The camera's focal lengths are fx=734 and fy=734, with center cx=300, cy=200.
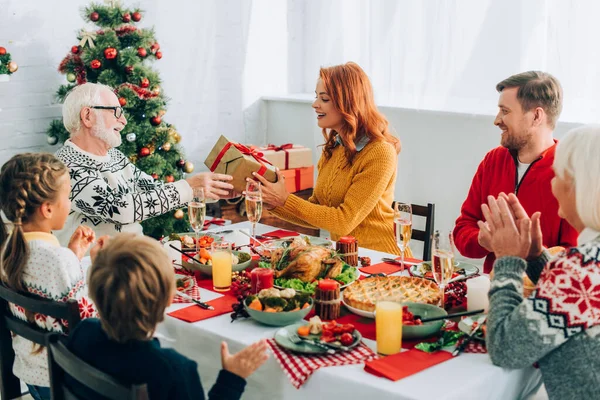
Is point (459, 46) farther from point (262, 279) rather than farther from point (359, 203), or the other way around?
point (262, 279)

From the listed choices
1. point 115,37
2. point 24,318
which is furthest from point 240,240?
point 115,37

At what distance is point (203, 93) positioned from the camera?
5.37 meters

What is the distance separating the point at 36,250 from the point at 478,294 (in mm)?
1186

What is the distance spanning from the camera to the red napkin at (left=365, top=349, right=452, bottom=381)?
1612mm

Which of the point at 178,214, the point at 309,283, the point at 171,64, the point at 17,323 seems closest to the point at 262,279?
the point at 309,283

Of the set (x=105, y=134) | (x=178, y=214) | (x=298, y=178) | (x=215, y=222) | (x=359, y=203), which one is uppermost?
(x=105, y=134)

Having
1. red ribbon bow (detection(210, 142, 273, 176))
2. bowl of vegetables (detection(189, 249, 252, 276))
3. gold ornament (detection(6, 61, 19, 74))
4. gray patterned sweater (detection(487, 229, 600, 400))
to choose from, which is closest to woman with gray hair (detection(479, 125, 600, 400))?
gray patterned sweater (detection(487, 229, 600, 400))

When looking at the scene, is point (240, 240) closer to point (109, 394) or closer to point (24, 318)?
point (24, 318)

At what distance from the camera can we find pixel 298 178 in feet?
16.5

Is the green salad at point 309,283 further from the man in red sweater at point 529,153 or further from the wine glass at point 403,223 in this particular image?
the man in red sweater at point 529,153

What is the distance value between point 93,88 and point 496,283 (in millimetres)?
1968

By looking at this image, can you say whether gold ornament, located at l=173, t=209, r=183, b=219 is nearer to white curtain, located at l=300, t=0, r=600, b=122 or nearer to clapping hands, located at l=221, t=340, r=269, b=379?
white curtain, located at l=300, t=0, r=600, b=122

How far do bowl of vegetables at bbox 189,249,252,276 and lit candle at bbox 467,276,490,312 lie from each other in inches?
29.1

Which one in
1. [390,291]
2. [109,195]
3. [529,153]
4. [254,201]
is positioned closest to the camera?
[390,291]
